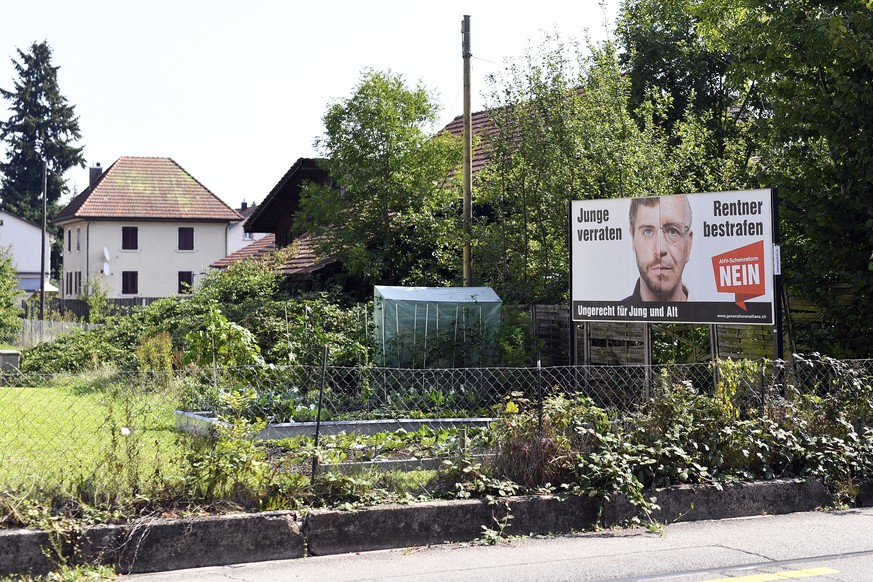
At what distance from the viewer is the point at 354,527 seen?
702 centimetres

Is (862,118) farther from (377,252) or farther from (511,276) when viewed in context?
Result: (377,252)

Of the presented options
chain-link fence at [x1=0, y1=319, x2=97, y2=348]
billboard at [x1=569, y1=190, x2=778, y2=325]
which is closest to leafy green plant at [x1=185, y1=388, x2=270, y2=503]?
billboard at [x1=569, y1=190, x2=778, y2=325]

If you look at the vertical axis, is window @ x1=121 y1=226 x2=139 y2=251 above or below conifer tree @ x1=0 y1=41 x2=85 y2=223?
below

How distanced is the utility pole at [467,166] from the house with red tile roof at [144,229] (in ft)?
125

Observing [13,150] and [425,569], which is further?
[13,150]

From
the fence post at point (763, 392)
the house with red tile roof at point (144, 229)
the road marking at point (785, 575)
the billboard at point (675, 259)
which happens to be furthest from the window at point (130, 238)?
the road marking at point (785, 575)

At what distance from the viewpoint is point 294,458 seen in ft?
23.9

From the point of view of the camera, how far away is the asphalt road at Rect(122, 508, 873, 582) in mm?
6363

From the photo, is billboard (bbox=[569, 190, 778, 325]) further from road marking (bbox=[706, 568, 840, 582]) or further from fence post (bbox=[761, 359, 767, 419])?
road marking (bbox=[706, 568, 840, 582])

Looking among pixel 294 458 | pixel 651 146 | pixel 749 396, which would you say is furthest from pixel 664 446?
pixel 651 146

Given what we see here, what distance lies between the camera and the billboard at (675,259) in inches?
431

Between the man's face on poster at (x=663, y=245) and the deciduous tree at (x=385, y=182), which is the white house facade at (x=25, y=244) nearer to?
the deciduous tree at (x=385, y=182)

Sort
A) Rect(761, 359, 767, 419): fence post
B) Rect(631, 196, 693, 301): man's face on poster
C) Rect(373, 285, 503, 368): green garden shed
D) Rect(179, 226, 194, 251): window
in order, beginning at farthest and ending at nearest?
Rect(179, 226, 194, 251): window, Rect(373, 285, 503, 368): green garden shed, Rect(631, 196, 693, 301): man's face on poster, Rect(761, 359, 767, 419): fence post

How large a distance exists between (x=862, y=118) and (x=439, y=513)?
8.27m
